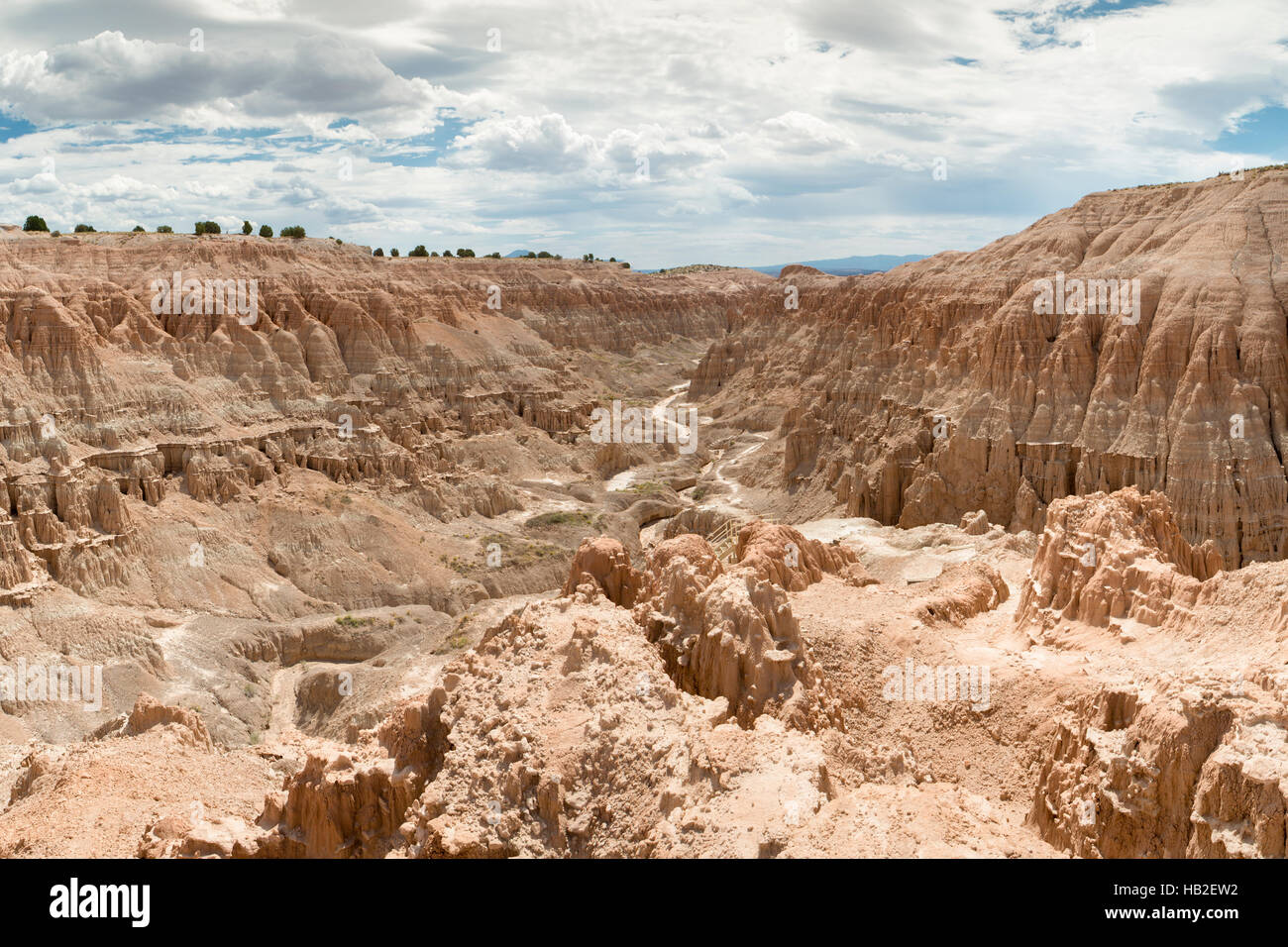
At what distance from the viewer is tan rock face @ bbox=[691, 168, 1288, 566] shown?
4672 centimetres

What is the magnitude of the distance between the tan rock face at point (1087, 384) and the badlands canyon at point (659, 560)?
25 cm

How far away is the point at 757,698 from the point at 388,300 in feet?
233

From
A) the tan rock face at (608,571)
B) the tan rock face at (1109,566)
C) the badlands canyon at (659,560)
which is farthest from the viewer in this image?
the tan rock face at (608,571)

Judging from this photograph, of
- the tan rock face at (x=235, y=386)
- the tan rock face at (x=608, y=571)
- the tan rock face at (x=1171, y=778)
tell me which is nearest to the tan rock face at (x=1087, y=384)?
the tan rock face at (x=235, y=386)

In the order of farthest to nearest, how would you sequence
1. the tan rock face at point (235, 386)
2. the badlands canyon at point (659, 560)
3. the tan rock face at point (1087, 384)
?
the tan rock face at point (235, 386), the tan rock face at point (1087, 384), the badlands canyon at point (659, 560)

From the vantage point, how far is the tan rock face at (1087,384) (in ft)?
153

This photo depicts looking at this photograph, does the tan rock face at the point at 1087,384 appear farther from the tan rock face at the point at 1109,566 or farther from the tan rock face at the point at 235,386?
the tan rock face at the point at 235,386

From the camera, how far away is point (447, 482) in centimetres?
7050

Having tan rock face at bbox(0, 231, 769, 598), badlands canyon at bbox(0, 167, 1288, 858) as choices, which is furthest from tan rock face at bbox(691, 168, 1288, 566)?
tan rock face at bbox(0, 231, 769, 598)

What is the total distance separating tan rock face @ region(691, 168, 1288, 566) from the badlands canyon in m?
0.25

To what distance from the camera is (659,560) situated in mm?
23234
